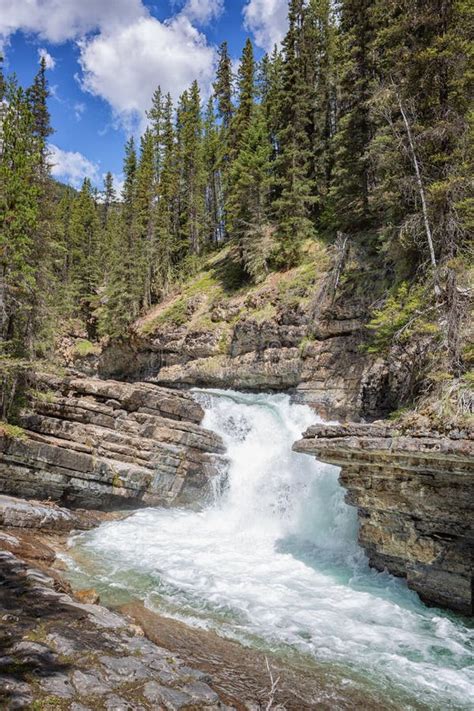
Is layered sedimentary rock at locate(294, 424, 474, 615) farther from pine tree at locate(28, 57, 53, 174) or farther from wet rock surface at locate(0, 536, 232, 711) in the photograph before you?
pine tree at locate(28, 57, 53, 174)

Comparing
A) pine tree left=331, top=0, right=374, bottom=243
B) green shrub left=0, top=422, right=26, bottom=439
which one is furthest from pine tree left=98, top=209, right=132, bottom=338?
green shrub left=0, top=422, right=26, bottom=439

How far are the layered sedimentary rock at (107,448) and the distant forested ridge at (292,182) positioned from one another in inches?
82.8

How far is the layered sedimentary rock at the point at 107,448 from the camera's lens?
1498cm

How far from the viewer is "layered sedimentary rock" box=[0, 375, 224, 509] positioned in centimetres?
1498

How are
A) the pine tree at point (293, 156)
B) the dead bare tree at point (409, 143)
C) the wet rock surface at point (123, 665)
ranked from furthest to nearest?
the pine tree at point (293, 156) → the dead bare tree at point (409, 143) → the wet rock surface at point (123, 665)

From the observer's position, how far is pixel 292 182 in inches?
1171

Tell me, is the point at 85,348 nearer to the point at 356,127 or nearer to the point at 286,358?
the point at 286,358

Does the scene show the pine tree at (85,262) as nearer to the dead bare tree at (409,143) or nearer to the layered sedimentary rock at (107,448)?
the layered sedimentary rock at (107,448)

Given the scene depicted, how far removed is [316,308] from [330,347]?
2.51 meters

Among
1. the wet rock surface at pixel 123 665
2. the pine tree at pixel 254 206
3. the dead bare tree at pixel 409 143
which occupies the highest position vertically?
the pine tree at pixel 254 206

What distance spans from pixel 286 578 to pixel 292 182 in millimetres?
26357

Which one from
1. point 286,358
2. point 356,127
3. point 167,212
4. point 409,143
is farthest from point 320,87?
point 409,143

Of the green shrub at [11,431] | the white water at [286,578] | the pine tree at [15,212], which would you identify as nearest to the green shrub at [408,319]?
the white water at [286,578]

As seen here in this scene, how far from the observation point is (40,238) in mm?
18125
